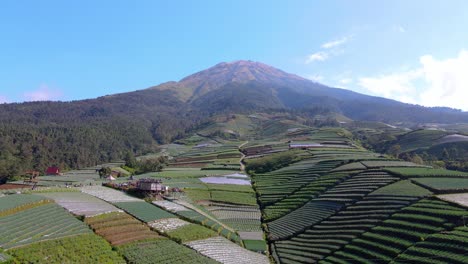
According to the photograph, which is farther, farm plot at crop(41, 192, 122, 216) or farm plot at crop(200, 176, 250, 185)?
farm plot at crop(200, 176, 250, 185)

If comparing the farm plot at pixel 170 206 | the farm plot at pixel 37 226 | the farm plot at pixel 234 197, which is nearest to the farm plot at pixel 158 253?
the farm plot at pixel 37 226

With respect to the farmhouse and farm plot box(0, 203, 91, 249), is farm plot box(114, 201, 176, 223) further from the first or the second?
farm plot box(0, 203, 91, 249)

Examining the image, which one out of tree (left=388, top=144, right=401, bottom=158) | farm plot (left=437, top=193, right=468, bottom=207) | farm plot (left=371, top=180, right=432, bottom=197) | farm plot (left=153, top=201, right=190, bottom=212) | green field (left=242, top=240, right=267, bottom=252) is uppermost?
tree (left=388, top=144, right=401, bottom=158)

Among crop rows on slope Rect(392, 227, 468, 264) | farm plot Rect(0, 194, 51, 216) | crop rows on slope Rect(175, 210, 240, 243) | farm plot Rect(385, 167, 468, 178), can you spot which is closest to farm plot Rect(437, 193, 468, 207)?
crop rows on slope Rect(392, 227, 468, 264)

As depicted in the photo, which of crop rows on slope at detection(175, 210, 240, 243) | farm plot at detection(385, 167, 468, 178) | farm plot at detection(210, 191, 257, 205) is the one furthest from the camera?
farm plot at detection(210, 191, 257, 205)

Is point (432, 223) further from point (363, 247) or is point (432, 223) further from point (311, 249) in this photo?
point (311, 249)

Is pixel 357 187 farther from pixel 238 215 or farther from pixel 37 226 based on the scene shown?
pixel 37 226

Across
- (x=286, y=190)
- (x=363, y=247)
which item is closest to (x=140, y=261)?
(x=363, y=247)

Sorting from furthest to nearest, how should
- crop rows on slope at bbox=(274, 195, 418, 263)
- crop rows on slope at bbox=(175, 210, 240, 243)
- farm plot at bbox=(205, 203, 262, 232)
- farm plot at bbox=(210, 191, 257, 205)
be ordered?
farm plot at bbox=(210, 191, 257, 205)
farm plot at bbox=(205, 203, 262, 232)
crop rows on slope at bbox=(175, 210, 240, 243)
crop rows on slope at bbox=(274, 195, 418, 263)
